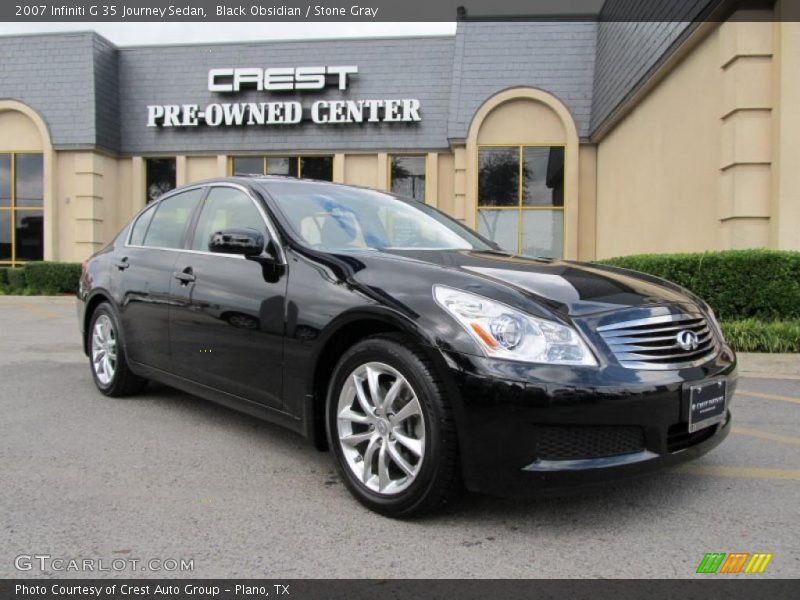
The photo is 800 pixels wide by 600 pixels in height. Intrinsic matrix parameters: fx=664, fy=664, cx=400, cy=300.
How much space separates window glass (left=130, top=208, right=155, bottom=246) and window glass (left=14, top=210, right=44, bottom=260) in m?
14.7

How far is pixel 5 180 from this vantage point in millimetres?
17938

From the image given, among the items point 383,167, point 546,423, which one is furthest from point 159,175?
point 546,423

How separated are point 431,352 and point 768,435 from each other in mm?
2808

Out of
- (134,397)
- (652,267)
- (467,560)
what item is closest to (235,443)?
(134,397)

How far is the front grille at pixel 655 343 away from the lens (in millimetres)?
2713

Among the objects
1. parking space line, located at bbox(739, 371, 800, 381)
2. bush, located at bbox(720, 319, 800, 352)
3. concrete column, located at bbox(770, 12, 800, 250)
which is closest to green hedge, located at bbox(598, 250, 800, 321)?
bush, located at bbox(720, 319, 800, 352)

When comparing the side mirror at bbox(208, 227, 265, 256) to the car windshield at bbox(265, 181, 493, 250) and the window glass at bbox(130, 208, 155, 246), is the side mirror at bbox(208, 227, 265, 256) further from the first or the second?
the window glass at bbox(130, 208, 155, 246)

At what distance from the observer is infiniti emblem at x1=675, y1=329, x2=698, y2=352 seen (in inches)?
114

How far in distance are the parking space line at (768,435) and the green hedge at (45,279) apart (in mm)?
15640

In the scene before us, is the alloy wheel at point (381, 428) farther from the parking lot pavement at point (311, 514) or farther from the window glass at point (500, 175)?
the window glass at point (500, 175)

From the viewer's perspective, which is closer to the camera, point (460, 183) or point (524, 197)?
point (524, 197)
